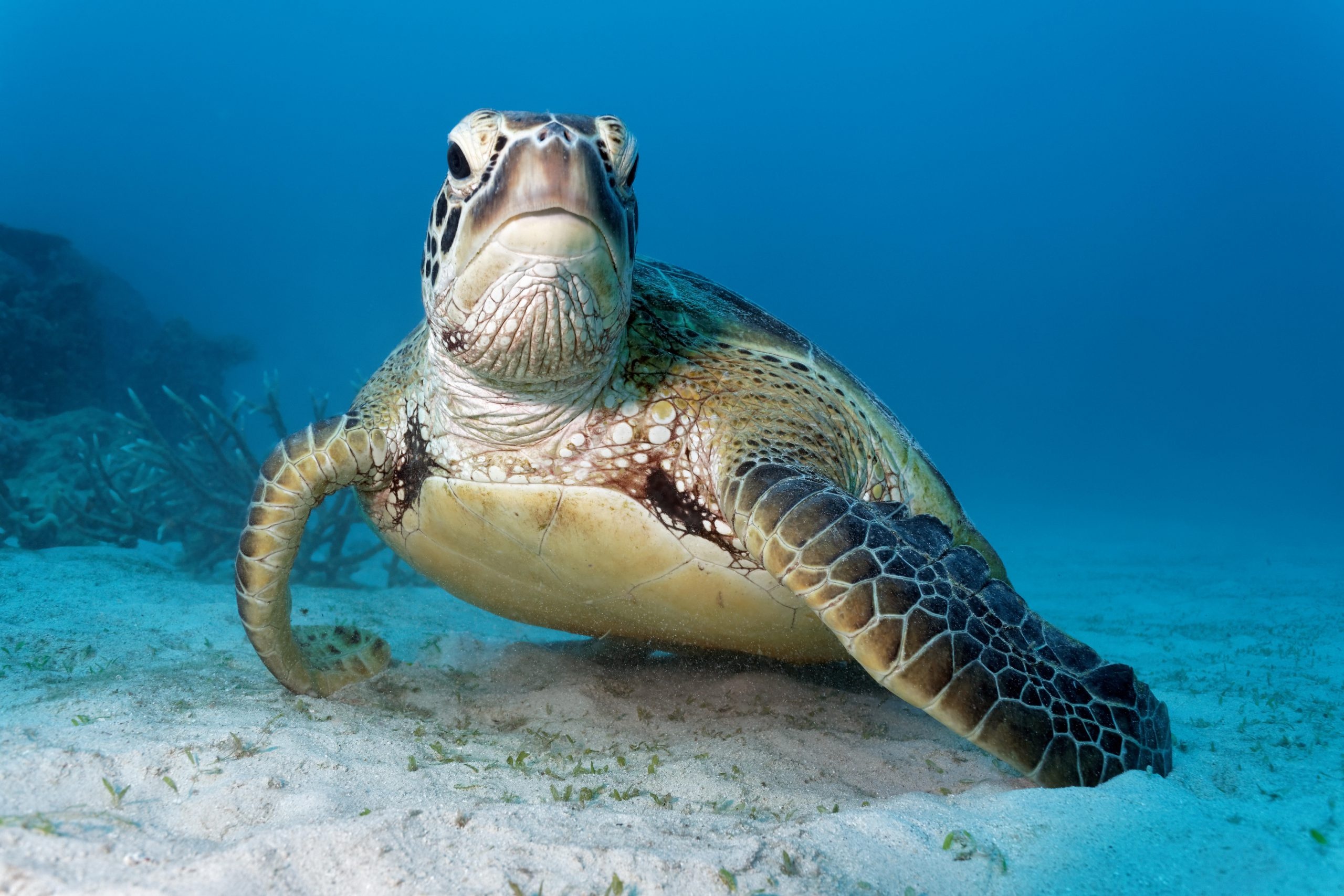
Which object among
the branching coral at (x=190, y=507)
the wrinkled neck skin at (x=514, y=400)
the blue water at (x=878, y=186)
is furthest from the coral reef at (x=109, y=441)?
the blue water at (x=878, y=186)

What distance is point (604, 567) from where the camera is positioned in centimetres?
263

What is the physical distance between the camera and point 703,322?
9.97 feet

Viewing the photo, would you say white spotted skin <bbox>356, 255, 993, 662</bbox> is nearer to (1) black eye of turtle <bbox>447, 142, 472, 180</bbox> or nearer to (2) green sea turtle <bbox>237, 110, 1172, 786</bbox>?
(2) green sea turtle <bbox>237, 110, 1172, 786</bbox>

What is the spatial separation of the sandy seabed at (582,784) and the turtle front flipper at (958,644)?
0.13 m

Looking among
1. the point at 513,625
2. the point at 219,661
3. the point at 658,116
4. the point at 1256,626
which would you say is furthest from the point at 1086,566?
the point at 658,116

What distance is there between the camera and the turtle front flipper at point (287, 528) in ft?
9.09

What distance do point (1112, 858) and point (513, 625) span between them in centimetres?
510

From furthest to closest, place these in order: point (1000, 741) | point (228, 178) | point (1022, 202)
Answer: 1. point (1022, 202)
2. point (228, 178)
3. point (1000, 741)

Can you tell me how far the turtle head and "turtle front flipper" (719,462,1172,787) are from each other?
0.83 meters

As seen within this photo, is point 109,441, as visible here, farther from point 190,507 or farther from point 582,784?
point 582,784

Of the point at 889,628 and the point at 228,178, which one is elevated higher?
the point at 228,178

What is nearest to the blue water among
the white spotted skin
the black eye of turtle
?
the white spotted skin

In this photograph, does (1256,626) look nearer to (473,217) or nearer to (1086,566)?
(1086,566)

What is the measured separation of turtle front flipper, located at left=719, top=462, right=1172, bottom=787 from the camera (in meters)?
1.88
